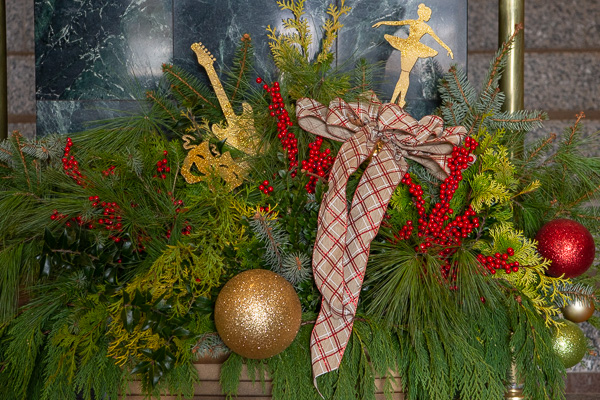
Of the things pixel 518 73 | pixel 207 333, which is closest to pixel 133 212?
pixel 207 333

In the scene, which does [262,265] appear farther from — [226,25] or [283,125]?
[226,25]

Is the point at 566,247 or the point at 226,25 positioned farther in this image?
the point at 226,25

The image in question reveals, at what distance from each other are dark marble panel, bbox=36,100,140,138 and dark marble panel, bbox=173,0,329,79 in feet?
0.49

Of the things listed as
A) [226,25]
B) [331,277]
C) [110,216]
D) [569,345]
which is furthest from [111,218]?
[569,345]

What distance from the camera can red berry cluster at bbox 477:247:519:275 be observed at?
69cm

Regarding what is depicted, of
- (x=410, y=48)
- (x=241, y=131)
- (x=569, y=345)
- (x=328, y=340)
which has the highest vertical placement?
(x=410, y=48)

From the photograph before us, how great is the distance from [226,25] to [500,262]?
65cm

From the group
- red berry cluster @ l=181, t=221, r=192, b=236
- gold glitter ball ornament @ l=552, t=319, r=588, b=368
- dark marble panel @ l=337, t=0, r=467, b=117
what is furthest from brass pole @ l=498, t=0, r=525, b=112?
red berry cluster @ l=181, t=221, r=192, b=236

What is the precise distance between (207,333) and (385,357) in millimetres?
242

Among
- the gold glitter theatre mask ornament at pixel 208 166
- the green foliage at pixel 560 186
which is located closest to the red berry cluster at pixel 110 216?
the gold glitter theatre mask ornament at pixel 208 166

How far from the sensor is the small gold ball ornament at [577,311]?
843mm

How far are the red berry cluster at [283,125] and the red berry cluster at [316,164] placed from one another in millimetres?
22

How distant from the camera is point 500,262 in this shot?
69cm

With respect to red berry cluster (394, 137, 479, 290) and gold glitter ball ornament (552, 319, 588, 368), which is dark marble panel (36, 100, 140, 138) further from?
gold glitter ball ornament (552, 319, 588, 368)
